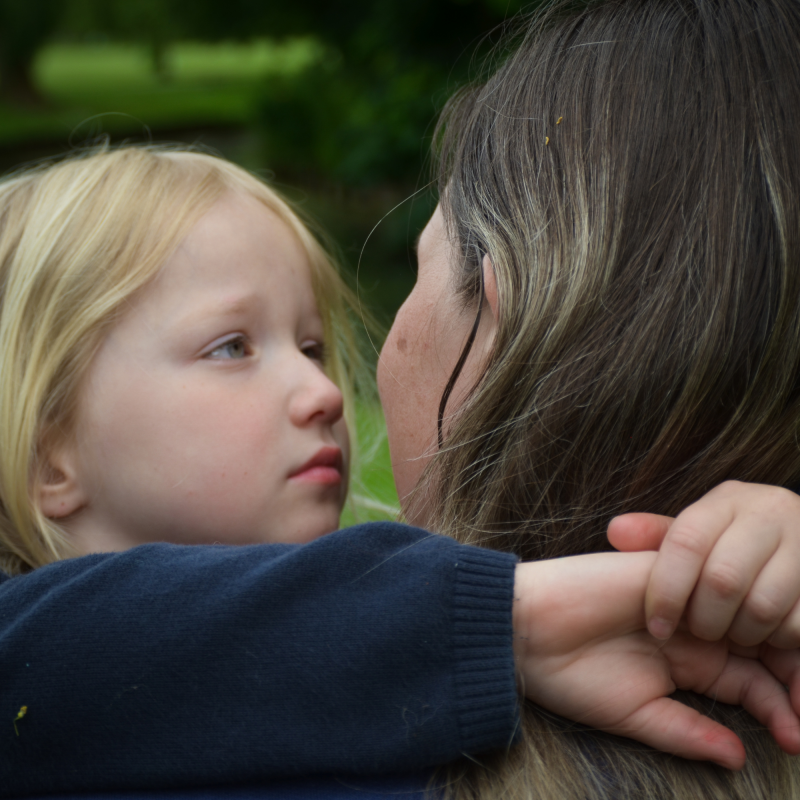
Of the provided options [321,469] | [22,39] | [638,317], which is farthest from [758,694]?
[22,39]

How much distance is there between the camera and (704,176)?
1348mm

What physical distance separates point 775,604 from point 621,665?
0.23 m

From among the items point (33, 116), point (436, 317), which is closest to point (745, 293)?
point (436, 317)

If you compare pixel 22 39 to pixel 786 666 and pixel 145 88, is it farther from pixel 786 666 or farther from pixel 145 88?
pixel 786 666

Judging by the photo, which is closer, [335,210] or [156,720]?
[156,720]

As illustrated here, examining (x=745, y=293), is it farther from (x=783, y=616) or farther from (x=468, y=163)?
(x=468, y=163)

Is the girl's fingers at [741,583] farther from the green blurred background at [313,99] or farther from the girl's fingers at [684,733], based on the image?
the green blurred background at [313,99]

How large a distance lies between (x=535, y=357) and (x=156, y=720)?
0.80m

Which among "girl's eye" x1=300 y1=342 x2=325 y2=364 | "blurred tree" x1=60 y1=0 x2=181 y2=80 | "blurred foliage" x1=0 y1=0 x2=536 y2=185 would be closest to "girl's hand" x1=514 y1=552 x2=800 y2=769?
"girl's eye" x1=300 y1=342 x2=325 y2=364

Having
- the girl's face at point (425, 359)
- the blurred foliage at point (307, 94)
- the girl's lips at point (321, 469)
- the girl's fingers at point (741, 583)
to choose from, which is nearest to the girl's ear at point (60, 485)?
the girl's lips at point (321, 469)

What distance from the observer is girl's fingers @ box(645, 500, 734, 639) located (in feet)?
3.81

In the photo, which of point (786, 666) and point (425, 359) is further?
point (425, 359)

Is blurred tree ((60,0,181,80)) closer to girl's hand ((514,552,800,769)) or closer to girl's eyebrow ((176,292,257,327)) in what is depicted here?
girl's eyebrow ((176,292,257,327))

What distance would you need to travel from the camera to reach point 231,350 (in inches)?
80.9
